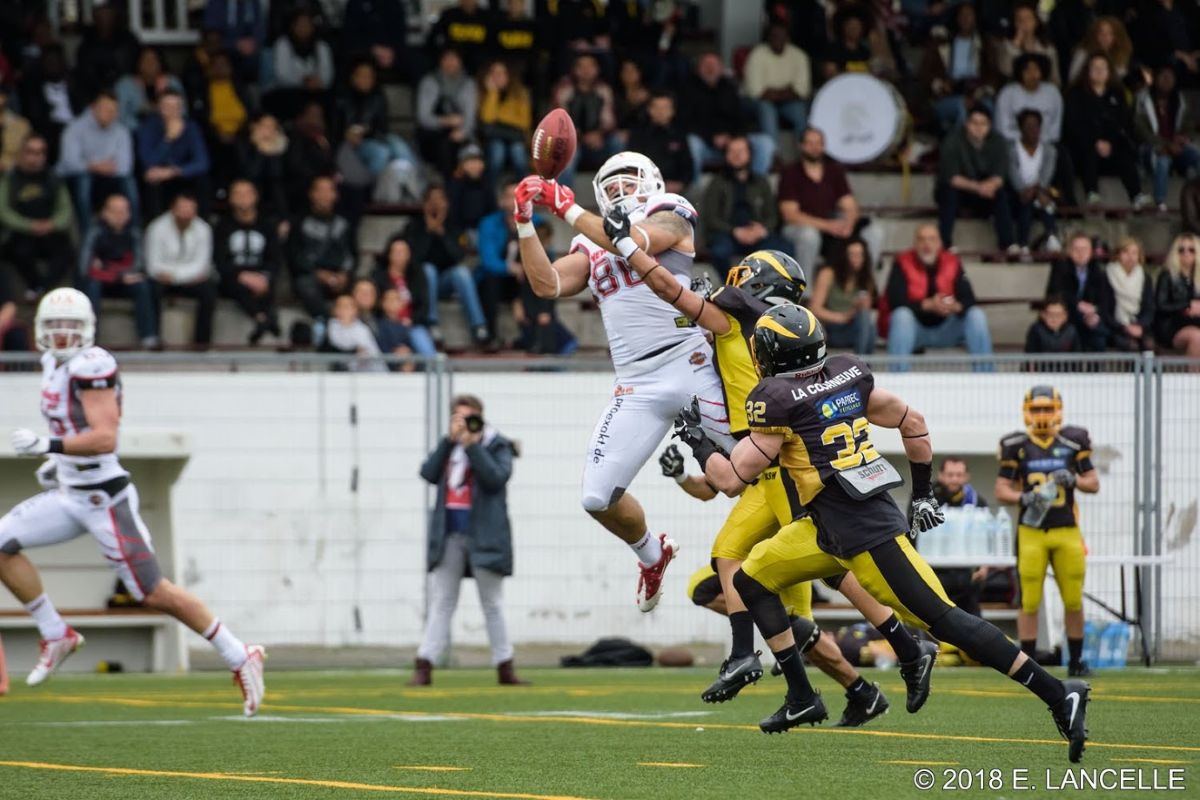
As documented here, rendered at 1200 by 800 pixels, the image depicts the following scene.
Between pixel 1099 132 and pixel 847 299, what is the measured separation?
4.15 metres

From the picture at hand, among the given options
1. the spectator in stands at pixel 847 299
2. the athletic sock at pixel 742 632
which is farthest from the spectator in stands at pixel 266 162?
the athletic sock at pixel 742 632

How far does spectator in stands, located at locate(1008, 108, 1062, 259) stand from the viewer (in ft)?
58.7

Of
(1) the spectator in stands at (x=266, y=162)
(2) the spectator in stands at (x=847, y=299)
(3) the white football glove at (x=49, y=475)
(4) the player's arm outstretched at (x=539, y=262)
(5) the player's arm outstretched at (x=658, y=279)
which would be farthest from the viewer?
(1) the spectator in stands at (x=266, y=162)

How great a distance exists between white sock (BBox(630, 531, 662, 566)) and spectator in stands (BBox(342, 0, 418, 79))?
34.6 ft

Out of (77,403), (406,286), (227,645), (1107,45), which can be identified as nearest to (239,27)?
(406,286)

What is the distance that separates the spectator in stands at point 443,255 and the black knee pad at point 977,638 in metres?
9.99

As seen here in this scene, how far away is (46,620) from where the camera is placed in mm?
10320

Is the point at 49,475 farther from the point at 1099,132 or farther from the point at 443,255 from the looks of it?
the point at 1099,132

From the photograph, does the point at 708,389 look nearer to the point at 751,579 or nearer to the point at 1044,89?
the point at 751,579

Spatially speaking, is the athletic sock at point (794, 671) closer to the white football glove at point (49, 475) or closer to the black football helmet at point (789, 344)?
the black football helmet at point (789, 344)

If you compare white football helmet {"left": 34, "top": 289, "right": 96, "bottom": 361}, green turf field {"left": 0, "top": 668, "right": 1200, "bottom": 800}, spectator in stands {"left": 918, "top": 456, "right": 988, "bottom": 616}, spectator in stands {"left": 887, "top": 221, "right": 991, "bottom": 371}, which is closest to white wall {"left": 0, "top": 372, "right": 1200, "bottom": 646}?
spectator in stands {"left": 918, "top": 456, "right": 988, "bottom": 616}

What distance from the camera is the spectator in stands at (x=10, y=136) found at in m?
16.4

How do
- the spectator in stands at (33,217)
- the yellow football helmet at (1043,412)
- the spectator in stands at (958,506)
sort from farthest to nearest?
the spectator in stands at (33,217) → the spectator in stands at (958,506) → the yellow football helmet at (1043,412)

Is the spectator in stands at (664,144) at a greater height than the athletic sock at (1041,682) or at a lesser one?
greater
